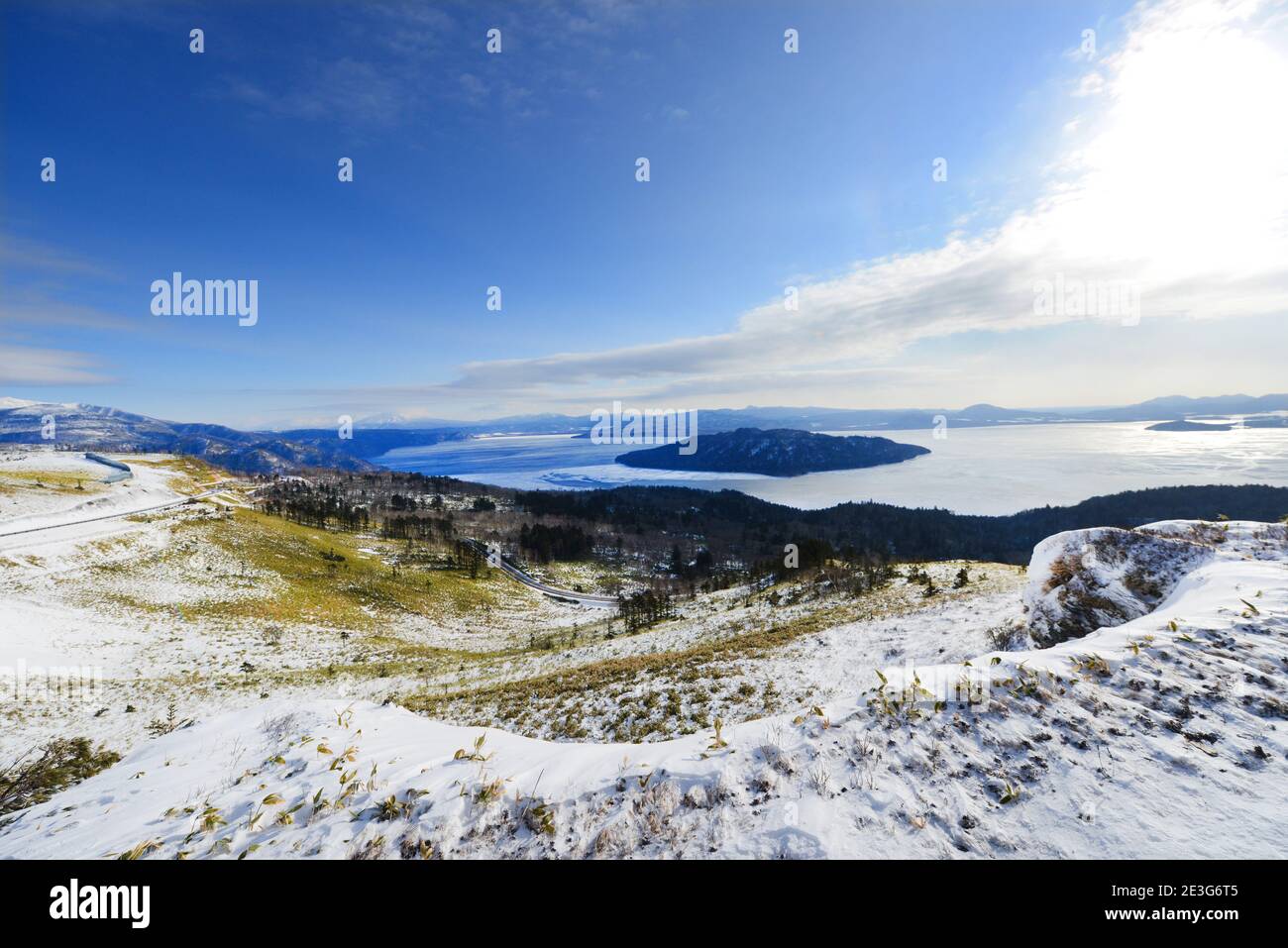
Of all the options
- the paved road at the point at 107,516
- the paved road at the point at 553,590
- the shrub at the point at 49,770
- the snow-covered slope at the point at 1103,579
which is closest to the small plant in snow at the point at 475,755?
the shrub at the point at 49,770

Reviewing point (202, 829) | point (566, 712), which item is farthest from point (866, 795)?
point (566, 712)

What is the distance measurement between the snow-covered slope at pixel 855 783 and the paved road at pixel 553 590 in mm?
73994

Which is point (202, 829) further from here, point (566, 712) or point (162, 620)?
point (162, 620)

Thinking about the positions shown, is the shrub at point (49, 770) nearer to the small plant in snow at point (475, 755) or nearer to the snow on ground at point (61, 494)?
the small plant in snow at point (475, 755)

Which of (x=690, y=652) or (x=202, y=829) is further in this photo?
(x=690, y=652)

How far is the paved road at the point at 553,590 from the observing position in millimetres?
83294

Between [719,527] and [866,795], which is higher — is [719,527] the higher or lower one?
the lower one

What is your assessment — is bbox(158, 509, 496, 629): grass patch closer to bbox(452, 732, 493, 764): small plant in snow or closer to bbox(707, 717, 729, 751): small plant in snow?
bbox(452, 732, 493, 764): small plant in snow

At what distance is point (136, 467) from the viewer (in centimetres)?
10956

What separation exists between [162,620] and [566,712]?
Result: 3909 cm

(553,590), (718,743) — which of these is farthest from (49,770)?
(553,590)

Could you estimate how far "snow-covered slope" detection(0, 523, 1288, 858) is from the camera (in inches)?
198
